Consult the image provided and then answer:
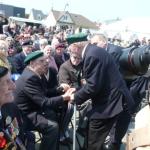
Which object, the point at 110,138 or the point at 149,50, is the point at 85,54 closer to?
the point at 149,50

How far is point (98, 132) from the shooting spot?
4883 millimetres

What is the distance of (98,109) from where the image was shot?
4.80 metres

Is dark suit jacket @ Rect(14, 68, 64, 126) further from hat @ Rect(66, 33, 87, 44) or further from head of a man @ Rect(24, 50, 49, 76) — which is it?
hat @ Rect(66, 33, 87, 44)

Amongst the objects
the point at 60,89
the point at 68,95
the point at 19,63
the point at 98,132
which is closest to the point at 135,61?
the point at 98,132

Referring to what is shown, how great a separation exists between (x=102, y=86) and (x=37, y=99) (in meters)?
0.85

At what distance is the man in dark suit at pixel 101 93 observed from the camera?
4598mm

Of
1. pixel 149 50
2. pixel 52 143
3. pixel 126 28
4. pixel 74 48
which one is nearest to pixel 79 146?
pixel 52 143

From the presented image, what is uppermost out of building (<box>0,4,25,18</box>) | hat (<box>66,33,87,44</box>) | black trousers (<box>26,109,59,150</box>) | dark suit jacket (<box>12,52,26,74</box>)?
hat (<box>66,33,87,44</box>)

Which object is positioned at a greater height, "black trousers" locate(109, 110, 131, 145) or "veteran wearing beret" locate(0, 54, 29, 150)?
"veteran wearing beret" locate(0, 54, 29, 150)

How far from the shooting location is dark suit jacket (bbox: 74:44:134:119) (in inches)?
181

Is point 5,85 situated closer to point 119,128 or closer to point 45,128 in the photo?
point 45,128

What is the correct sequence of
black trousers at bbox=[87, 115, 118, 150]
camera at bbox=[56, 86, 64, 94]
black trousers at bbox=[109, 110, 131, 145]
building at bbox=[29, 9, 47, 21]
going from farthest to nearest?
building at bbox=[29, 9, 47, 21] → camera at bbox=[56, 86, 64, 94] → black trousers at bbox=[109, 110, 131, 145] → black trousers at bbox=[87, 115, 118, 150]

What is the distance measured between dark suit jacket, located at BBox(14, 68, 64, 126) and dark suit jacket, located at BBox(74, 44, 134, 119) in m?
0.47

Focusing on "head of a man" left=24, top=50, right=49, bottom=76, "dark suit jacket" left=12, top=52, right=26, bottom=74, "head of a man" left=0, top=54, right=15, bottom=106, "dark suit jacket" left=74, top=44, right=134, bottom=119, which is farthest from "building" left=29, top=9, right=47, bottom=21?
"head of a man" left=0, top=54, right=15, bottom=106
